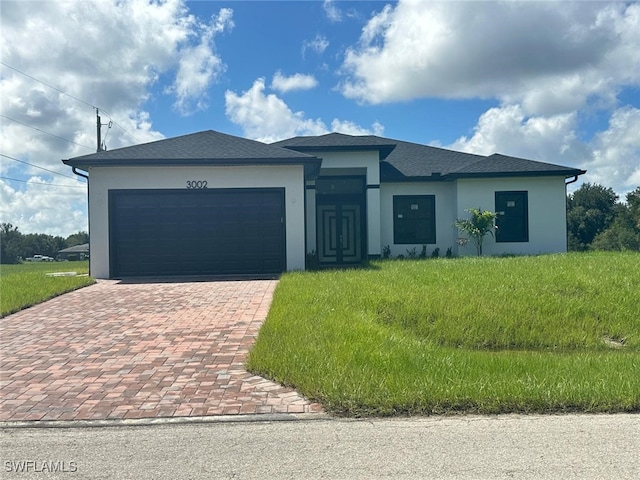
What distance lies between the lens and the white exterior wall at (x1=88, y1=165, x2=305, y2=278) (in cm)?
1445

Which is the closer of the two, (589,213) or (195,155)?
(195,155)

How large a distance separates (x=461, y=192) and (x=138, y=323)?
13.4 meters

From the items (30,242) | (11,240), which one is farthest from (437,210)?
(30,242)

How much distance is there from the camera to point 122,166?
14.4 metres

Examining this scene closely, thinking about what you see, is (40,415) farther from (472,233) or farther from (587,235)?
(587,235)

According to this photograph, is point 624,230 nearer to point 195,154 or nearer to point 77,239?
point 195,154

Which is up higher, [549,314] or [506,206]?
[506,206]

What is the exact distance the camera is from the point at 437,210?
19.3 meters

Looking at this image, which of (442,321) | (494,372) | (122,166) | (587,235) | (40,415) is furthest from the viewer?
(587,235)

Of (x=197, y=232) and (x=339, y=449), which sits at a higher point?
(x=197, y=232)

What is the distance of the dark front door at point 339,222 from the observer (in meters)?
18.7

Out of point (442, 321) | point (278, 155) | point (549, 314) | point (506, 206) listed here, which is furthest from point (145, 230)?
point (506, 206)

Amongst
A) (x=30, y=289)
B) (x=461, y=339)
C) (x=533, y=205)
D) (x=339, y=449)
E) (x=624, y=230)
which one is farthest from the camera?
(x=624, y=230)
